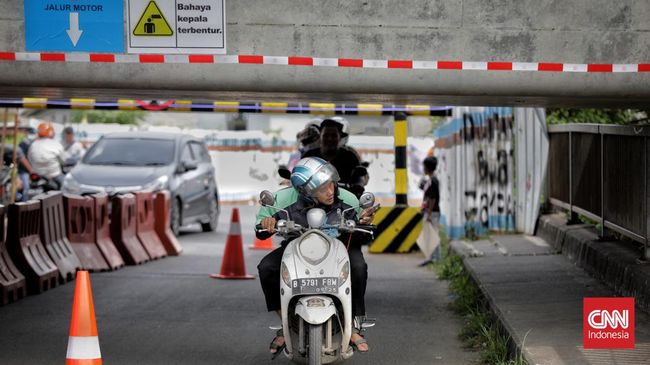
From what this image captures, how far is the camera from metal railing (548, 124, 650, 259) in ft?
35.7

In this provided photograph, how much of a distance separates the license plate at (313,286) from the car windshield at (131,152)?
13108 mm

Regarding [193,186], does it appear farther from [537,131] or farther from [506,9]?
[506,9]

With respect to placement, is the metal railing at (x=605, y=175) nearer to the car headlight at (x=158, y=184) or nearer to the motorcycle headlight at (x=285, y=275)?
the motorcycle headlight at (x=285, y=275)

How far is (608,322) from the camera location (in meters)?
7.20

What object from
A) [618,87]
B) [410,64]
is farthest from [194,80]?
[618,87]

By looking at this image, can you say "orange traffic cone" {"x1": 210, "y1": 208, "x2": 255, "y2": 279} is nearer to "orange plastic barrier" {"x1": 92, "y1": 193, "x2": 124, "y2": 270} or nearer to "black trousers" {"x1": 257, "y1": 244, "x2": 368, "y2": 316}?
"orange plastic barrier" {"x1": 92, "y1": 193, "x2": 124, "y2": 270}

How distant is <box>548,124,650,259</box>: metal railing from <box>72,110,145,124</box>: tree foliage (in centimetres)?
2519

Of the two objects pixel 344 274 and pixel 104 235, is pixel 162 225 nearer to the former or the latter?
pixel 104 235

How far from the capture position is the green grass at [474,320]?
29.1 feet

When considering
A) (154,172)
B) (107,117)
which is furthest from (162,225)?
(107,117)

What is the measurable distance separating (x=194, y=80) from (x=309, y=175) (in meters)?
2.17

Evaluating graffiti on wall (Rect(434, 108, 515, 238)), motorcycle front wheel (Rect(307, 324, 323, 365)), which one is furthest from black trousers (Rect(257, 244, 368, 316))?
graffiti on wall (Rect(434, 108, 515, 238))

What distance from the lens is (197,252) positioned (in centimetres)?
1820

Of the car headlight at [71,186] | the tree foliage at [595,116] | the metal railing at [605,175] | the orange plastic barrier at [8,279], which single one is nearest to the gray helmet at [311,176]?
the metal railing at [605,175]
